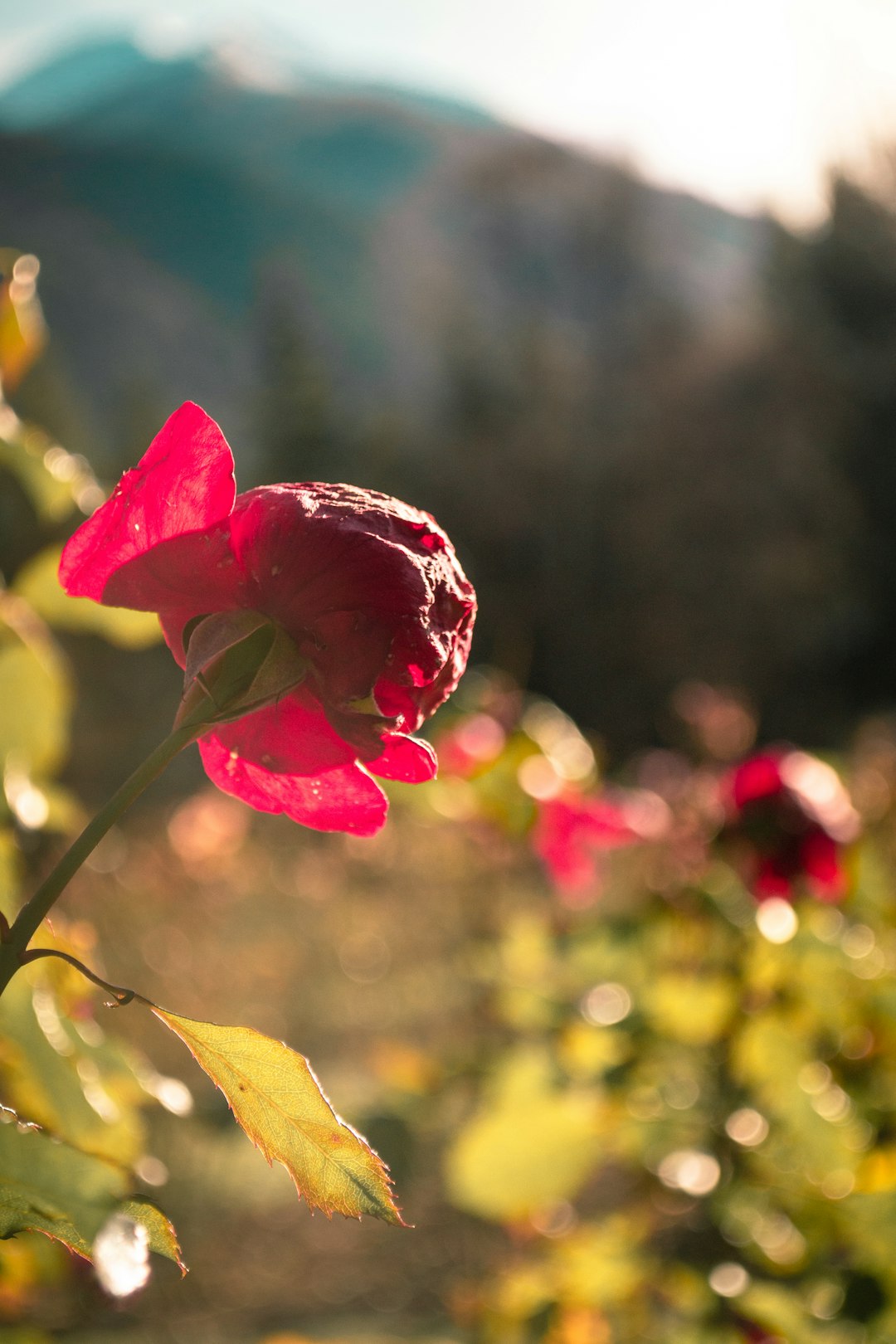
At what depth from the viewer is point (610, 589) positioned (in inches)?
291

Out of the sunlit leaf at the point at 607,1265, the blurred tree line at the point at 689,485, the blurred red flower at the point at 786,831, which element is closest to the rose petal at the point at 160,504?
the blurred red flower at the point at 786,831

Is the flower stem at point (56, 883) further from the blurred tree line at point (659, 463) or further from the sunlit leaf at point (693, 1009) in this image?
the blurred tree line at point (659, 463)

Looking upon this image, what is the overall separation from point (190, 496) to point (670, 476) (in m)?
7.71

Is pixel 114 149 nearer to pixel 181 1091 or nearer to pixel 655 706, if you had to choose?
pixel 655 706

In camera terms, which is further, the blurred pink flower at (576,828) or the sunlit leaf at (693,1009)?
the blurred pink flower at (576,828)

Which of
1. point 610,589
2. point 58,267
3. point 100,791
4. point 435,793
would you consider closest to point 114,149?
point 58,267

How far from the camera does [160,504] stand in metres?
0.23

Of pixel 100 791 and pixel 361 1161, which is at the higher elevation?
pixel 361 1161

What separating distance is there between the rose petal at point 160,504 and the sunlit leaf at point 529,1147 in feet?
1.88

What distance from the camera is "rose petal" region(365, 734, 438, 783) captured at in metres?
0.25

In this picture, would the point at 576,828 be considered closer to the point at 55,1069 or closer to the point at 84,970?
the point at 55,1069

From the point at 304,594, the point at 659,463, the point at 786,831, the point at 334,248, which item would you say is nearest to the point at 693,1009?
the point at 786,831

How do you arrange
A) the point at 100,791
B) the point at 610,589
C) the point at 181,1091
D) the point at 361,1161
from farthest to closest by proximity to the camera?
the point at 610,589 → the point at 100,791 → the point at 181,1091 → the point at 361,1161

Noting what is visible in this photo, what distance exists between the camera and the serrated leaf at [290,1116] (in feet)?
0.72
